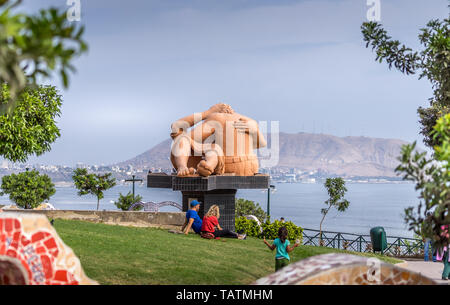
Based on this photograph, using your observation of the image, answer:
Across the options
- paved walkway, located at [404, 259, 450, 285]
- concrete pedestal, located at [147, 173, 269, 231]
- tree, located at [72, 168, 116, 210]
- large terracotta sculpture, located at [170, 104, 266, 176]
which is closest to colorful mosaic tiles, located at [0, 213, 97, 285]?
paved walkway, located at [404, 259, 450, 285]

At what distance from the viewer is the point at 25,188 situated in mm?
31609

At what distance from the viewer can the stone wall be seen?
20.0 m

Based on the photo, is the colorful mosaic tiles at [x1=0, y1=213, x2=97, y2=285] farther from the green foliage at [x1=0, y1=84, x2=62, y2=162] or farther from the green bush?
the green bush

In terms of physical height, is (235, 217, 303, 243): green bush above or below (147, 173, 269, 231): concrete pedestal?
below

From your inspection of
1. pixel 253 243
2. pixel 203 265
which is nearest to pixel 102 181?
pixel 253 243

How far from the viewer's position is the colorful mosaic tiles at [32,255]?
240 inches

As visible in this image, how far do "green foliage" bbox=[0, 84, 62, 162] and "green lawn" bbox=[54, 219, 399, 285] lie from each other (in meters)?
3.61

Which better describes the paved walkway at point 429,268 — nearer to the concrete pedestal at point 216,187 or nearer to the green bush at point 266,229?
the green bush at point 266,229

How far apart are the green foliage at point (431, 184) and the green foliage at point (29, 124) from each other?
13.1 metres

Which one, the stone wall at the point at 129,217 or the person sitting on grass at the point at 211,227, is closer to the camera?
the person sitting on grass at the point at 211,227

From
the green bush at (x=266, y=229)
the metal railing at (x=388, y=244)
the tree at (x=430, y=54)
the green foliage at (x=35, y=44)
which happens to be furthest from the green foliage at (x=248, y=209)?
the green foliage at (x=35, y=44)

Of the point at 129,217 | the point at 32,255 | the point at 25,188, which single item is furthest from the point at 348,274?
the point at 25,188

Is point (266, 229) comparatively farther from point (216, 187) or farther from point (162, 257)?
point (162, 257)
